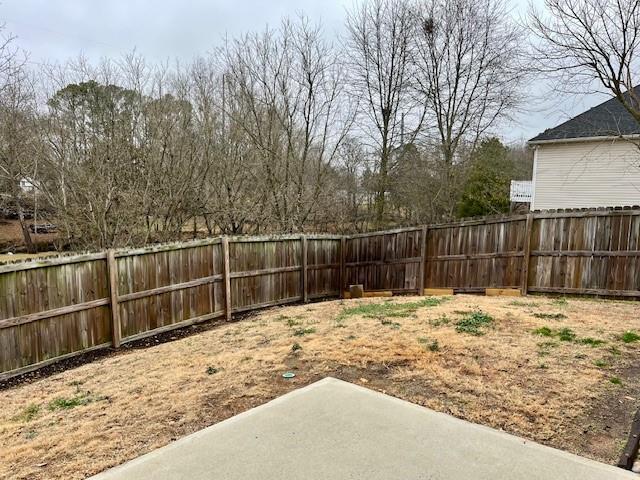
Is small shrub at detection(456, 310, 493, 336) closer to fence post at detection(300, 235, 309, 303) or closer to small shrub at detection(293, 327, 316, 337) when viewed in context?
small shrub at detection(293, 327, 316, 337)

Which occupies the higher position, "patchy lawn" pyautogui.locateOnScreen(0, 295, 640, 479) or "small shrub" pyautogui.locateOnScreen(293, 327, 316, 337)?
"patchy lawn" pyautogui.locateOnScreen(0, 295, 640, 479)

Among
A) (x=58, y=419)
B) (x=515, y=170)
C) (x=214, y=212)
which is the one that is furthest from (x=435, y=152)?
(x=58, y=419)

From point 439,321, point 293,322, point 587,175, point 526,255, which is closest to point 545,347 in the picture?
point 439,321

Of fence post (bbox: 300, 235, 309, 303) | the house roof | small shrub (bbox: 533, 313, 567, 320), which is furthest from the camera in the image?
the house roof

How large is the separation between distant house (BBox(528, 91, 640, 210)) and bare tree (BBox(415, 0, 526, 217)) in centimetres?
352

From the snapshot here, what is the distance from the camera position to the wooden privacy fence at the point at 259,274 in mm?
5426

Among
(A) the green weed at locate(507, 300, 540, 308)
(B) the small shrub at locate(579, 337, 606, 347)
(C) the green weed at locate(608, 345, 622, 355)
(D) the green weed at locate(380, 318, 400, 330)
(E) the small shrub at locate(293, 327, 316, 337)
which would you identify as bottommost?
(E) the small shrub at locate(293, 327, 316, 337)

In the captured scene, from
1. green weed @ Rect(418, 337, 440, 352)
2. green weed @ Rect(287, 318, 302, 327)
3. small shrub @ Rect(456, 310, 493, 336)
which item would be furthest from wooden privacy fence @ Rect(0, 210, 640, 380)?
green weed @ Rect(418, 337, 440, 352)

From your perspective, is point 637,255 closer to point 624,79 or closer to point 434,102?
point 624,79

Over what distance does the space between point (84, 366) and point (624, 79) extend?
1091 centimetres

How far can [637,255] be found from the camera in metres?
6.29

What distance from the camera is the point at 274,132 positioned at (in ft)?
45.0

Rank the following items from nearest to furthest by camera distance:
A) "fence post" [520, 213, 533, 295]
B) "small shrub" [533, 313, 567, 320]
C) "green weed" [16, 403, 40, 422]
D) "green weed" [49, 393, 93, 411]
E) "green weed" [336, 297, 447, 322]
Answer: "green weed" [16, 403, 40, 422], "green weed" [49, 393, 93, 411], "small shrub" [533, 313, 567, 320], "green weed" [336, 297, 447, 322], "fence post" [520, 213, 533, 295]

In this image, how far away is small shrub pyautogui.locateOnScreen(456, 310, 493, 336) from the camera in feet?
15.1
